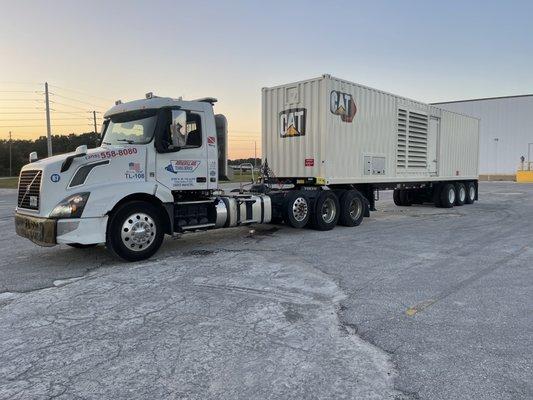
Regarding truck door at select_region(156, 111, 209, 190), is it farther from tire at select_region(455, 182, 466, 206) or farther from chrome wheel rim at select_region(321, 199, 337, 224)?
tire at select_region(455, 182, 466, 206)

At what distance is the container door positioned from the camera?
53.9 ft

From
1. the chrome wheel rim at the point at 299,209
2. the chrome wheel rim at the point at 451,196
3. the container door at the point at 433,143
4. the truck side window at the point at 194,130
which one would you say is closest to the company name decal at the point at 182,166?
the truck side window at the point at 194,130

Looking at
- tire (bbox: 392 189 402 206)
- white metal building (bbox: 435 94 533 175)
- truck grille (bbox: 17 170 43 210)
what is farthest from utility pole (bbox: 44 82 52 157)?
white metal building (bbox: 435 94 533 175)

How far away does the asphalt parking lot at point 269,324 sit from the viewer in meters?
3.49

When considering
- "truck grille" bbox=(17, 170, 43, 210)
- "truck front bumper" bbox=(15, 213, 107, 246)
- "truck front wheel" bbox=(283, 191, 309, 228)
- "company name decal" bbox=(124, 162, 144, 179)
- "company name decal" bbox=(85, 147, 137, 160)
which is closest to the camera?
"truck front bumper" bbox=(15, 213, 107, 246)

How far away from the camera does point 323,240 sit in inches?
397

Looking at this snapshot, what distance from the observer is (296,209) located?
36.6ft

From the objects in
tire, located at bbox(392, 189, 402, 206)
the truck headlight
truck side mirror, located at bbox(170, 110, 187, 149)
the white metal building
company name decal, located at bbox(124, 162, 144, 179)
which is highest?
the white metal building

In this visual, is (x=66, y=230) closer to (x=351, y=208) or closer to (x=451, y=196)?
(x=351, y=208)

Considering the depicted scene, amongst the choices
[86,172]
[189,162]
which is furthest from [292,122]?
[86,172]

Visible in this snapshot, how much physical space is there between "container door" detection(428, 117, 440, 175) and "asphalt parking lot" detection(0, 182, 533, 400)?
8.21 metres

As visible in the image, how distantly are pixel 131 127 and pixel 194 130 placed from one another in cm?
116

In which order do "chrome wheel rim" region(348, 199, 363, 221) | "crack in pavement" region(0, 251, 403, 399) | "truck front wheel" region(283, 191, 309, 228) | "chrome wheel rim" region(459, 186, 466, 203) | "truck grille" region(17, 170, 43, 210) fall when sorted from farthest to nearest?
"chrome wheel rim" region(459, 186, 466, 203)
"chrome wheel rim" region(348, 199, 363, 221)
"truck front wheel" region(283, 191, 309, 228)
"truck grille" region(17, 170, 43, 210)
"crack in pavement" region(0, 251, 403, 399)

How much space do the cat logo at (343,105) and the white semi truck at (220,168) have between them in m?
0.03
